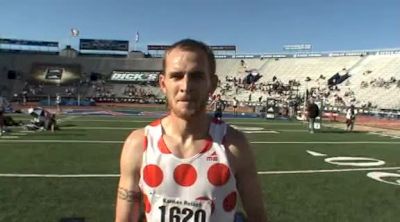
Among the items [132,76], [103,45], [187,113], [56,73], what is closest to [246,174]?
[187,113]

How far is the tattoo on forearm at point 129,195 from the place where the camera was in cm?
243

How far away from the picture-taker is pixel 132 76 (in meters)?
76.4

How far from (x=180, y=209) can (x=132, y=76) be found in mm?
74800

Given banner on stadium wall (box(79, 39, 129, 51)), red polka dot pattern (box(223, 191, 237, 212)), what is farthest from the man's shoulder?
banner on stadium wall (box(79, 39, 129, 51))

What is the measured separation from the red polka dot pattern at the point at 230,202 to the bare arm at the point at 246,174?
9 centimetres

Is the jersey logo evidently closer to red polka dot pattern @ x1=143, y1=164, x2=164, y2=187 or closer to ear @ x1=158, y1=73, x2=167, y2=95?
red polka dot pattern @ x1=143, y1=164, x2=164, y2=187

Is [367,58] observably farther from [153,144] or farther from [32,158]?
[153,144]

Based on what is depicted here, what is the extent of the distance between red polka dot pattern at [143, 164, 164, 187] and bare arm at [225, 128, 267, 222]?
12.4 inches

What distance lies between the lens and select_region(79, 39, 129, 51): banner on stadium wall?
85669 mm

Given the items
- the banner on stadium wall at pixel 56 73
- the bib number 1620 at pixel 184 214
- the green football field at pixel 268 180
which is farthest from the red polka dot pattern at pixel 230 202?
the banner on stadium wall at pixel 56 73

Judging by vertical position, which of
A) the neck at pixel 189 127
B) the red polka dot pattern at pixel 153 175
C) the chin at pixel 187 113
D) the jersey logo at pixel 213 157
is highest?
the chin at pixel 187 113

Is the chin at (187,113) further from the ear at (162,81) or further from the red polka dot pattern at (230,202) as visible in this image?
the red polka dot pattern at (230,202)

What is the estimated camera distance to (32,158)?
1268 cm

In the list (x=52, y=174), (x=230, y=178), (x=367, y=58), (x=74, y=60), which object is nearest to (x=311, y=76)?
(x=367, y=58)
